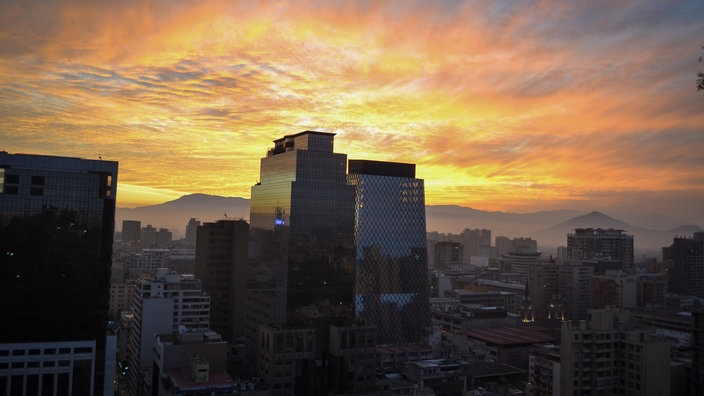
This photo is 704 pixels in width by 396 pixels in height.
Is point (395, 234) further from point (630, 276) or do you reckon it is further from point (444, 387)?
point (630, 276)

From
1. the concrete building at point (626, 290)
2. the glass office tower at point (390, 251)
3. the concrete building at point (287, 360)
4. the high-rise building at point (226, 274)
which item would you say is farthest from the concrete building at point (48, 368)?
the concrete building at point (626, 290)

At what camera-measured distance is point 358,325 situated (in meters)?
73.4

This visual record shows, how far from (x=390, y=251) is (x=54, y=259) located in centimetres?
7119

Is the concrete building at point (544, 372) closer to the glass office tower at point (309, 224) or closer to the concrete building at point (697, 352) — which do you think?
the concrete building at point (697, 352)

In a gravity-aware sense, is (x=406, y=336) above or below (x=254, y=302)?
below

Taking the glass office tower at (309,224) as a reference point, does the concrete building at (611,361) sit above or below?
below

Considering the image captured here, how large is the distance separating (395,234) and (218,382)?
214ft

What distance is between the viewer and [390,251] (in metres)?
116

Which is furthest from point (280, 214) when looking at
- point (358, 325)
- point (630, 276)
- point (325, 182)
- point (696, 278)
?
point (696, 278)

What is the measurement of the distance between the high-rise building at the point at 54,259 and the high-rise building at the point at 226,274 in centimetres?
5470

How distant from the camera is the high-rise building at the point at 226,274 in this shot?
112 m

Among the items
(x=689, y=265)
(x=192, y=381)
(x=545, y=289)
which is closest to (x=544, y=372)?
(x=192, y=381)

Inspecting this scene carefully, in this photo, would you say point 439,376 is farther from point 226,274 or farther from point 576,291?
point 576,291

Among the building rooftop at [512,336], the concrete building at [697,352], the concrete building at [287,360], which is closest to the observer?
the concrete building at [287,360]
